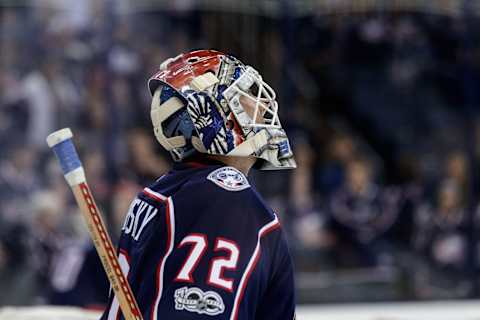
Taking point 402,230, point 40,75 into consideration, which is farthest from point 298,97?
point 40,75

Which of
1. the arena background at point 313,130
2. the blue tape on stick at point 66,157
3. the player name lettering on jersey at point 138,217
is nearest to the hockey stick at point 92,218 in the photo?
the blue tape on stick at point 66,157

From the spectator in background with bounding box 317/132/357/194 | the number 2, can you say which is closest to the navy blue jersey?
the number 2

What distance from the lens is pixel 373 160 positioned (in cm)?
705

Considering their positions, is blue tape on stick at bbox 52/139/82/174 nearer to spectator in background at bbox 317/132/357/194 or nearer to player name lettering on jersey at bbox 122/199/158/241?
player name lettering on jersey at bbox 122/199/158/241

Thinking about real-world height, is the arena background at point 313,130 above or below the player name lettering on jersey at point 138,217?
below

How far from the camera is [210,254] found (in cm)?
220

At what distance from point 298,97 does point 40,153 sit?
1510 millimetres

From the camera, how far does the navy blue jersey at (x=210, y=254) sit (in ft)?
7.17

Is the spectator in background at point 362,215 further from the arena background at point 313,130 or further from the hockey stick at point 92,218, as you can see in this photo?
the hockey stick at point 92,218

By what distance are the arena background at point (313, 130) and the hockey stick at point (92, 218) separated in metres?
4.18

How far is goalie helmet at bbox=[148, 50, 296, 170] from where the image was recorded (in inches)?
A: 91.4

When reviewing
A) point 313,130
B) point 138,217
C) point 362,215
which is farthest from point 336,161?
point 138,217

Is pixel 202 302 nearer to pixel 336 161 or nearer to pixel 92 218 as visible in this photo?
pixel 92 218

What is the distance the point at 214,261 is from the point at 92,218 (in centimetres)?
25
